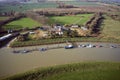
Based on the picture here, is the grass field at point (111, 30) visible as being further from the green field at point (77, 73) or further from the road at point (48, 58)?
the green field at point (77, 73)

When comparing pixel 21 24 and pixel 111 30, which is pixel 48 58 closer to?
pixel 21 24

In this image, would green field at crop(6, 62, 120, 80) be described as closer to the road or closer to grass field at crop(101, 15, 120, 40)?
the road

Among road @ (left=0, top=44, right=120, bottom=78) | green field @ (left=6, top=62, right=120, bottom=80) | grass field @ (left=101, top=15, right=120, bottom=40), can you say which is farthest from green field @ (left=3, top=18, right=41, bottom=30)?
green field @ (left=6, top=62, right=120, bottom=80)

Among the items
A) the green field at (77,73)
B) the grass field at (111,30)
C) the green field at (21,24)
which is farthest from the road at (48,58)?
the green field at (21,24)

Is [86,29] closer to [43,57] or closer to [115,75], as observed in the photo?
[43,57]

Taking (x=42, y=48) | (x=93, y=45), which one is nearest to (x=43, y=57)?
(x=42, y=48)
